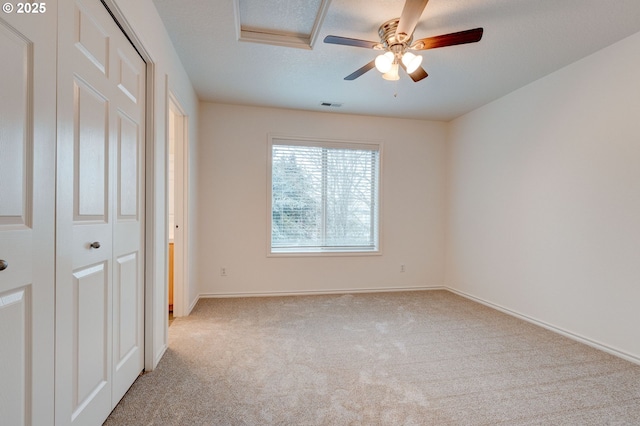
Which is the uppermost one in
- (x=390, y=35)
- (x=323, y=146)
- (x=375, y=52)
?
(x=375, y=52)

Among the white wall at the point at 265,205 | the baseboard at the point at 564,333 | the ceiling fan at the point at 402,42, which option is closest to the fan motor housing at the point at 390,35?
the ceiling fan at the point at 402,42

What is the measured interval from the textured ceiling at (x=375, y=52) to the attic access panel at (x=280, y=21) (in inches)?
1.3

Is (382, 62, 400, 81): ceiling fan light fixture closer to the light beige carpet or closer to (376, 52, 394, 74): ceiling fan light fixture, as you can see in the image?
(376, 52, 394, 74): ceiling fan light fixture

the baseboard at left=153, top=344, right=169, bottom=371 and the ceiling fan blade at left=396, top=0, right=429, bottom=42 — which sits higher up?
the ceiling fan blade at left=396, top=0, right=429, bottom=42

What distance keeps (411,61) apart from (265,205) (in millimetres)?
2572

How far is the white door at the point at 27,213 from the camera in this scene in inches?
36.2

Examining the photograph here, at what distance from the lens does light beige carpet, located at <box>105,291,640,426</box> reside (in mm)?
1678

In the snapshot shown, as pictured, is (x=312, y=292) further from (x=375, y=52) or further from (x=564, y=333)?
(x=375, y=52)

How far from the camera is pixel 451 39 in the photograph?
1947mm

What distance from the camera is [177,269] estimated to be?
3.21 metres

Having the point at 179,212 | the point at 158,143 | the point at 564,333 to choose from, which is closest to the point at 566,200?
the point at 564,333

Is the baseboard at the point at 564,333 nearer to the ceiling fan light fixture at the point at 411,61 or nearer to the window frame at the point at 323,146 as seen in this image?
the window frame at the point at 323,146

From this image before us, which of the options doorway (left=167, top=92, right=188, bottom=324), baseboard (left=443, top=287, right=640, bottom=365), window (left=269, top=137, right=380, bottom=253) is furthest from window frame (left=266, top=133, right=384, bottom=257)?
baseboard (left=443, top=287, right=640, bottom=365)

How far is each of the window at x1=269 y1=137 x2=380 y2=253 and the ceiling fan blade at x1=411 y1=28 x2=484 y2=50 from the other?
2.29 m
